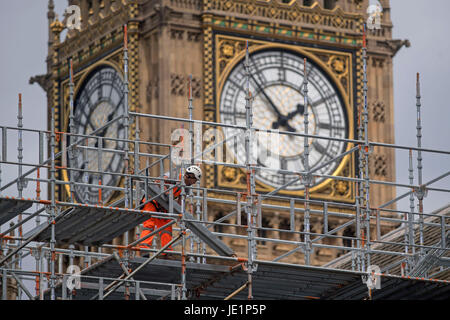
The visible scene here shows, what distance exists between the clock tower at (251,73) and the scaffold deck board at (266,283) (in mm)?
16224

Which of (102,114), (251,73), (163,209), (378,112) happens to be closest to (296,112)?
(251,73)

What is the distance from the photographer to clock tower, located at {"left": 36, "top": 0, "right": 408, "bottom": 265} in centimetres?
5459

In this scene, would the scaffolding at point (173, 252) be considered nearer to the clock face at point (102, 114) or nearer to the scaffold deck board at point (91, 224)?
the scaffold deck board at point (91, 224)

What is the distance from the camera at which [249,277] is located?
1389 inches

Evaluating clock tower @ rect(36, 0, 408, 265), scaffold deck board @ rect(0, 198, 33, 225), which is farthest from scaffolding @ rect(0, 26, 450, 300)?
clock tower @ rect(36, 0, 408, 265)

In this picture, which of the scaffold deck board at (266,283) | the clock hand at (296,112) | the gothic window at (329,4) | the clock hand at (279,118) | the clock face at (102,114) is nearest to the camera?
the scaffold deck board at (266,283)

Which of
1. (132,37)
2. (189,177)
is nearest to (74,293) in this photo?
(189,177)

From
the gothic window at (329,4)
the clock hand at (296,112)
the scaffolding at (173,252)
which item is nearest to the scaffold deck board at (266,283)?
the scaffolding at (173,252)

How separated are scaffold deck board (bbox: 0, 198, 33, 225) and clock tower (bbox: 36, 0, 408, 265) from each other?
19.0m

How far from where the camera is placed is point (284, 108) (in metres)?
55.8

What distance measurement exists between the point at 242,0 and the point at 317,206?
512cm

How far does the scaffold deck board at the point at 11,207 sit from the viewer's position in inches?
1346
